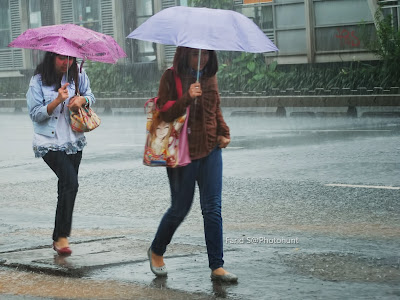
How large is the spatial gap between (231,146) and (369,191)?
5405mm

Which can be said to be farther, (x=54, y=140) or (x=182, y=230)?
(x=182, y=230)

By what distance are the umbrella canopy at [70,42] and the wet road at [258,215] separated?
5.08ft

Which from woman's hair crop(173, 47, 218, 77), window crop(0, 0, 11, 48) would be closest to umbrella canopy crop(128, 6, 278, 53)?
woman's hair crop(173, 47, 218, 77)

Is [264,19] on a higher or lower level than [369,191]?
higher

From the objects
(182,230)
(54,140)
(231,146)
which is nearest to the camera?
(54,140)

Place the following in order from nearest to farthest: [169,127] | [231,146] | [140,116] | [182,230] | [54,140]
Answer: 1. [169,127]
2. [54,140]
3. [182,230]
4. [231,146]
5. [140,116]

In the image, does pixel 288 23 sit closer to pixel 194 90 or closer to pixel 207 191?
pixel 207 191

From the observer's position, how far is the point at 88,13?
35469 mm

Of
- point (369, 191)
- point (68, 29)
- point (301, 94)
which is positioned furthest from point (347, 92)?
point (68, 29)

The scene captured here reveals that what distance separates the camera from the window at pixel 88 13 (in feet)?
115

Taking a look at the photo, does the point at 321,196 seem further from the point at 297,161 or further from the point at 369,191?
the point at 297,161

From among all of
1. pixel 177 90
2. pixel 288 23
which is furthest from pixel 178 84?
pixel 288 23

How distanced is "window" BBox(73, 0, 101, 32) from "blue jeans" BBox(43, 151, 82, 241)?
2805 cm

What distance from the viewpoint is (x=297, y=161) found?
43.1ft
